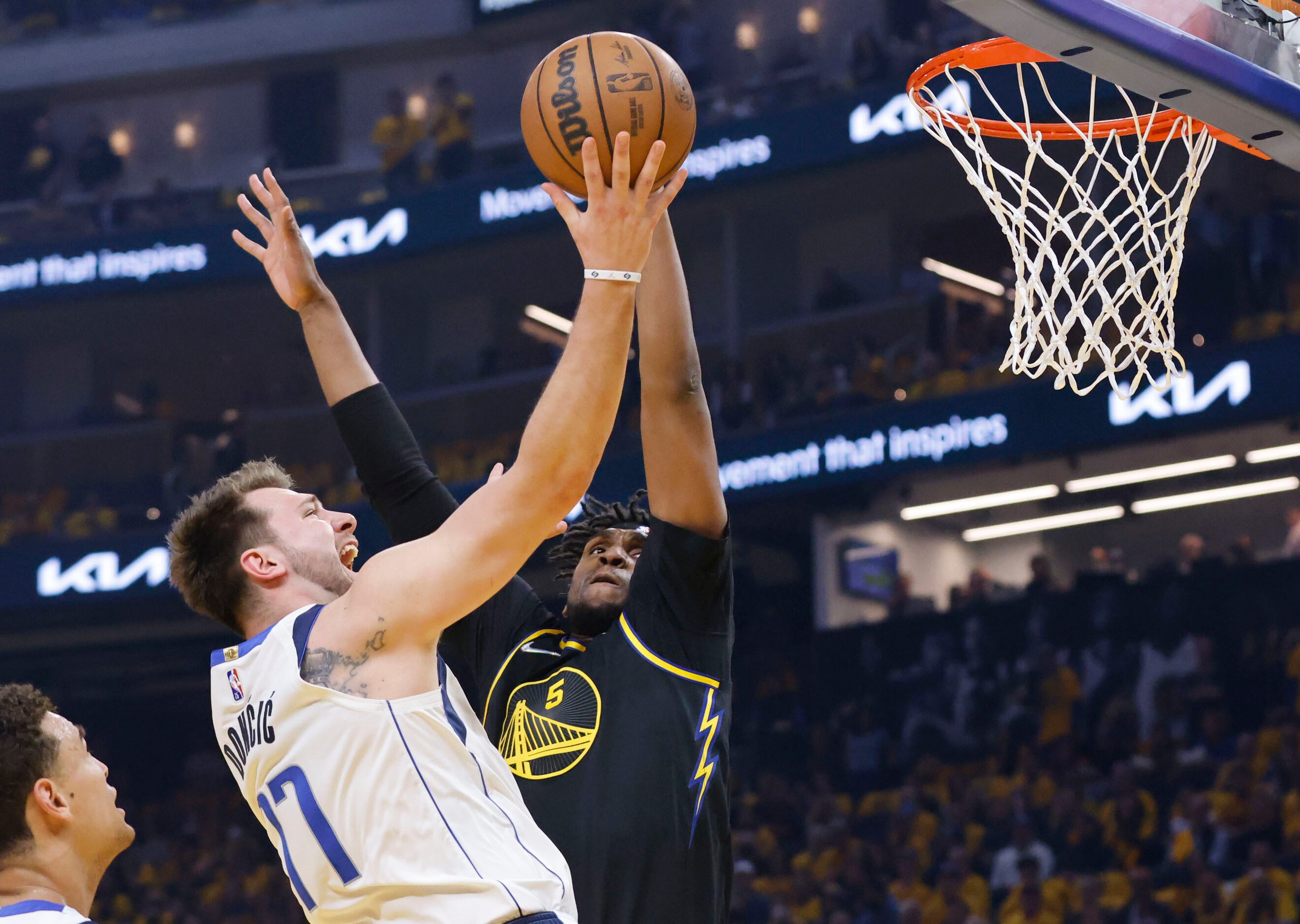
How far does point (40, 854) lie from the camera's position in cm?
248

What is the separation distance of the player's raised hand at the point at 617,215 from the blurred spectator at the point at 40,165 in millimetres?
17683

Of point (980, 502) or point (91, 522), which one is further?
point (91, 522)

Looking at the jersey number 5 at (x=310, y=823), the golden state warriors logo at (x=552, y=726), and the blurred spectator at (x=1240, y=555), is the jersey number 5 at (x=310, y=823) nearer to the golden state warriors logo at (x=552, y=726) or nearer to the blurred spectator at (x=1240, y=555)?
the golden state warriors logo at (x=552, y=726)

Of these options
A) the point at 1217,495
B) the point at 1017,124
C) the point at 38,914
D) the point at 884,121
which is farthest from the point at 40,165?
the point at 38,914

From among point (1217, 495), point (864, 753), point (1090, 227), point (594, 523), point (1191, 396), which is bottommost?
point (864, 753)

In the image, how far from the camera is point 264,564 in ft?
8.43

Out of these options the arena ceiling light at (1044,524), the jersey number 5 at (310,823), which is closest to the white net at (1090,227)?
the jersey number 5 at (310,823)

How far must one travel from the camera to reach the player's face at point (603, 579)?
127 inches

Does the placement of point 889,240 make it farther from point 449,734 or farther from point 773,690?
point 449,734

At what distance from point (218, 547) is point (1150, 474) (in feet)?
39.7

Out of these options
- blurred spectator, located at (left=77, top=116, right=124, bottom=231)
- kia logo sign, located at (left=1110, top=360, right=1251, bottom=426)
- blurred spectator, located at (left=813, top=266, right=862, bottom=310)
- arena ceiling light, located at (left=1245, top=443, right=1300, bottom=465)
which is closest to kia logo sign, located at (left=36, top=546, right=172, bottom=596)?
blurred spectator, located at (left=77, top=116, right=124, bottom=231)

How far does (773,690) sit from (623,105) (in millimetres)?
11012

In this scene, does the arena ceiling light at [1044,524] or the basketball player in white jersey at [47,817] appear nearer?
the basketball player in white jersey at [47,817]

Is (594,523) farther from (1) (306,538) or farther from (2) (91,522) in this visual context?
(2) (91,522)
